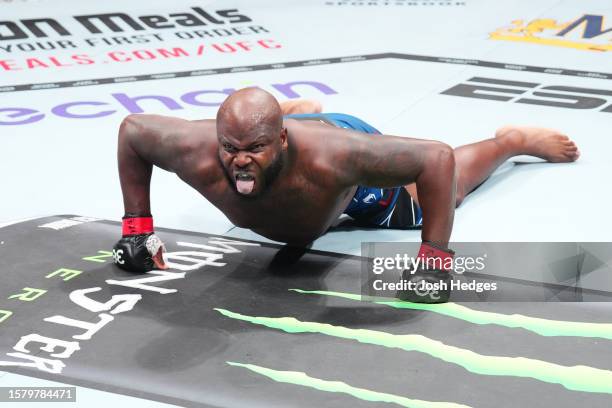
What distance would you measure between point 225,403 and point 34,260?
3.53 ft

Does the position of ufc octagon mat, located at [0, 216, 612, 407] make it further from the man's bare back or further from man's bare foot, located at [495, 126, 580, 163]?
man's bare foot, located at [495, 126, 580, 163]

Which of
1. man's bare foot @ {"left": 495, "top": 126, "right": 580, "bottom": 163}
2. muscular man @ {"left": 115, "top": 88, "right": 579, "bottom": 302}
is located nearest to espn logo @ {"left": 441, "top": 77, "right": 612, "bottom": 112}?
man's bare foot @ {"left": 495, "top": 126, "right": 580, "bottom": 163}

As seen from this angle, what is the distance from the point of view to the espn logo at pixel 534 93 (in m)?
4.81

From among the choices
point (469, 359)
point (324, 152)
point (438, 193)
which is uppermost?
point (324, 152)

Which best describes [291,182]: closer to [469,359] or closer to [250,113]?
[250,113]

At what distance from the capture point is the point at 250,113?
2666mm

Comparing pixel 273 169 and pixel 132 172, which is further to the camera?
pixel 132 172

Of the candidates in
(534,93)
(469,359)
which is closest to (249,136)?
(469,359)

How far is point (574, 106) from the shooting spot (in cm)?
476

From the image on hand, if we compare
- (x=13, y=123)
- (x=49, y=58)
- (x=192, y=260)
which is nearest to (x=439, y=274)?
(x=192, y=260)

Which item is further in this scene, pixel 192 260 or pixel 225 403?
pixel 192 260

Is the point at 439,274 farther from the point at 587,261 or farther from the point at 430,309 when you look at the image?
the point at 587,261

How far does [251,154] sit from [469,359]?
0.78 meters

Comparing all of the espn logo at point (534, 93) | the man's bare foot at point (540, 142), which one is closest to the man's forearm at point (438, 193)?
the man's bare foot at point (540, 142)
